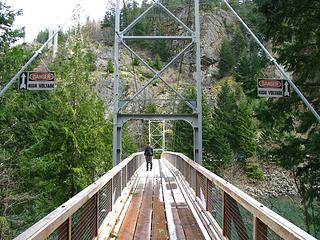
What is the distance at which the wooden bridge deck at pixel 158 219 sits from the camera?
5.25 metres

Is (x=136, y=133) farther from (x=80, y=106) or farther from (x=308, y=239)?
(x=308, y=239)

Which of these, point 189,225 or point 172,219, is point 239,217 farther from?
point 172,219

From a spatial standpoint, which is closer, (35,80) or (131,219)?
(35,80)

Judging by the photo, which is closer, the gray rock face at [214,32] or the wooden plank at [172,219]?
the wooden plank at [172,219]

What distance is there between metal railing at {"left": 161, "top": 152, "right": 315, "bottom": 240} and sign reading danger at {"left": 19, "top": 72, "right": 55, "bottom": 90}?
2497 mm

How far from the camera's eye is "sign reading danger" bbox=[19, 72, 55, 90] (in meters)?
5.46

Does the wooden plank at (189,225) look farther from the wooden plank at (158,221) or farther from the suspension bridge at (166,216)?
the wooden plank at (158,221)

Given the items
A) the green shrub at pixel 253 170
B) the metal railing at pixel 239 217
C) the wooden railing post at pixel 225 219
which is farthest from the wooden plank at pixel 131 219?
the green shrub at pixel 253 170

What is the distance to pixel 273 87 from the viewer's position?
5.98 m

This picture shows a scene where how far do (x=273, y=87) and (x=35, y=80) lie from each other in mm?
3282

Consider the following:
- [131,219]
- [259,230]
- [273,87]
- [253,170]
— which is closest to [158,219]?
[131,219]

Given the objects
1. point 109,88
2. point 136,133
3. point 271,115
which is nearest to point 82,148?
point 271,115

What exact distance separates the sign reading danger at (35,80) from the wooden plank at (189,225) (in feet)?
8.64

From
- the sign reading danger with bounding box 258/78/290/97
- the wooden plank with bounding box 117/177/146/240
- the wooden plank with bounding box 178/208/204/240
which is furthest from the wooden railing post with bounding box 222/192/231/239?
the sign reading danger with bounding box 258/78/290/97
